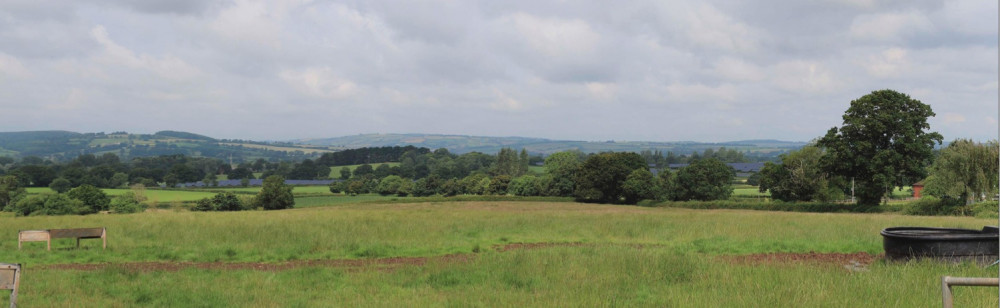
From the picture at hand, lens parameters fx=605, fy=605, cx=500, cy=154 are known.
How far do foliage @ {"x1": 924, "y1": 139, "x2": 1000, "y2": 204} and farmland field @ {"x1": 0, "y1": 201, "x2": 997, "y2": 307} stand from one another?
91.7ft

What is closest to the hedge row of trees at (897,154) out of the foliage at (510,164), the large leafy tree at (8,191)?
the large leafy tree at (8,191)

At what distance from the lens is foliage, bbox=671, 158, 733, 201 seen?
252ft

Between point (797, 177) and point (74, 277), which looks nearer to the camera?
point (74, 277)

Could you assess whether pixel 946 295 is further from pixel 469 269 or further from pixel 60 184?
pixel 60 184

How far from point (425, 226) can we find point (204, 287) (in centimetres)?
1463

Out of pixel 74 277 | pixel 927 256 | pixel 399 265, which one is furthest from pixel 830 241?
pixel 74 277

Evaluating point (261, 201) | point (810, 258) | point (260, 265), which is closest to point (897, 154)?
point (810, 258)

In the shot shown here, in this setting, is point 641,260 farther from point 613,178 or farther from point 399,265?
point 613,178

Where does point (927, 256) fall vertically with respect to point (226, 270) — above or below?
above

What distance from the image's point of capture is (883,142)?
4872 centimetres

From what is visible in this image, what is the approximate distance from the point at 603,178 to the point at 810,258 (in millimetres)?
64786

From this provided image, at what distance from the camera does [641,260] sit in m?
13.7

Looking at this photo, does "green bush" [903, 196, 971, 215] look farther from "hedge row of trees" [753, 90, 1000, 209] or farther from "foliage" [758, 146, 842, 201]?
"foliage" [758, 146, 842, 201]

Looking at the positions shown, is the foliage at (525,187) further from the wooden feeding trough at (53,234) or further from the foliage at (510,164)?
the wooden feeding trough at (53,234)
